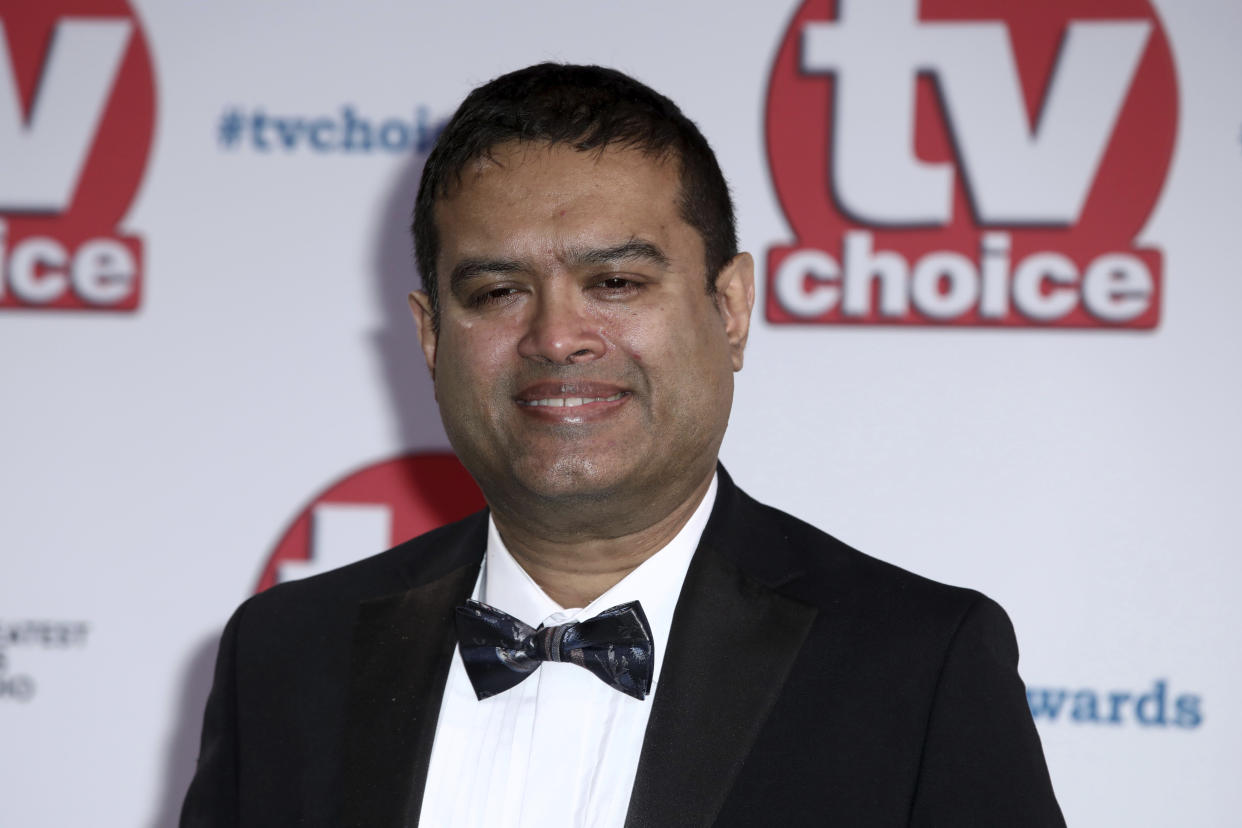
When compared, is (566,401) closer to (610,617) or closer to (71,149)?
(610,617)

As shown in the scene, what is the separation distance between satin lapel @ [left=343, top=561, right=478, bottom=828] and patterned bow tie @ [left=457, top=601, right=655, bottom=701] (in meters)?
0.09

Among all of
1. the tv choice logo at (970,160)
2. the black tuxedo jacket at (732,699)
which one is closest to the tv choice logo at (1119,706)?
the tv choice logo at (970,160)

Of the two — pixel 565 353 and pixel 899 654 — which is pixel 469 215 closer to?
pixel 565 353

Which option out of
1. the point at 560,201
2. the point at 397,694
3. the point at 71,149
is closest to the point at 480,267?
the point at 560,201

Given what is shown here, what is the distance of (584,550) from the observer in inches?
80.7

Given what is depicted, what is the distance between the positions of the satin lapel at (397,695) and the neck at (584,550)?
16 cm

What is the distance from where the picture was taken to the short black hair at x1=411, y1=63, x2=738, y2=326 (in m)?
1.95

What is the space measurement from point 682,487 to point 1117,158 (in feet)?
4.93

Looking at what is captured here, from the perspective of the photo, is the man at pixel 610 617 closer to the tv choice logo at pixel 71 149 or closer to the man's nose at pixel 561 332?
the man's nose at pixel 561 332

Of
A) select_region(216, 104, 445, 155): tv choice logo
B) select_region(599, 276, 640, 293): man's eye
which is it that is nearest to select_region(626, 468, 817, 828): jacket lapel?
select_region(599, 276, 640, 293): man's eye

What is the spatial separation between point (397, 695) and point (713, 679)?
0.53m

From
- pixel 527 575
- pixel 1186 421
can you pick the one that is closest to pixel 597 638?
pixel 527 575

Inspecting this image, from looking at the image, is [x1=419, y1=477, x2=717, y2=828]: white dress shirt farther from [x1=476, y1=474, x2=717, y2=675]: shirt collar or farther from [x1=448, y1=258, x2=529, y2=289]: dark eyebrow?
[x1=448, y1=258, x2=529, y2=289]: dark eyebrow

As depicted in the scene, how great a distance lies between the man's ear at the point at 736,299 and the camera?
2117mm
